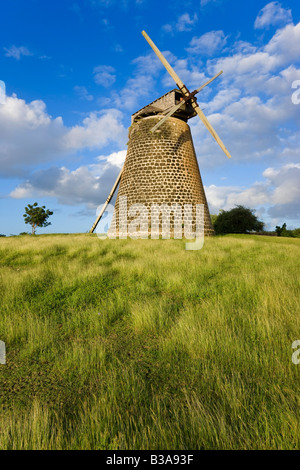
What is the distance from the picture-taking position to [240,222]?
3284 cm

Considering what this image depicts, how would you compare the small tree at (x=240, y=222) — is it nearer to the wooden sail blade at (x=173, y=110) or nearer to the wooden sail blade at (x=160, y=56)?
the wooden sail blade at (x=173, y=110)

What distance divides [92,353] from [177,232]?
13639 mm

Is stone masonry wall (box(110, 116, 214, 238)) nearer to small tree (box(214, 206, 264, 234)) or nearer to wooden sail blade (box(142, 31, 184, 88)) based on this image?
wooden sail blade (box(142, 31, 184, 88))

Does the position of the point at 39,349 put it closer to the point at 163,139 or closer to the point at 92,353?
the point at 92,353

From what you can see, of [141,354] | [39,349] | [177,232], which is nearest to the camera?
[141,354]

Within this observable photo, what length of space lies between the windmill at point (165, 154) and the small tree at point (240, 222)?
1667 cm

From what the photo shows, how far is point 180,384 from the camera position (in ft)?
6.55

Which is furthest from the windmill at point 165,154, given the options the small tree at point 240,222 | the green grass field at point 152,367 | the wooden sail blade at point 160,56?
the small tree at point 240,222

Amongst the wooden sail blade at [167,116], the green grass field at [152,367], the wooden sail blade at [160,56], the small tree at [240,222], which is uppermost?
the wooden sail blade at [160,56]

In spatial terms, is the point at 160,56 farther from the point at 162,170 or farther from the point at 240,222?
the point at 240,222

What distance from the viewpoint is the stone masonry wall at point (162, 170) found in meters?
16.3

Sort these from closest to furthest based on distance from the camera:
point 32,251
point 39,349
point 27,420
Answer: point 27,420 → point 39,349 → point 32,251

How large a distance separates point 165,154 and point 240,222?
67.6 ft
